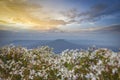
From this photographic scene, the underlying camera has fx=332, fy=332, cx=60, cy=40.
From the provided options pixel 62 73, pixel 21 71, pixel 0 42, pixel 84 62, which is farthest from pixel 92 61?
pixel 0 42

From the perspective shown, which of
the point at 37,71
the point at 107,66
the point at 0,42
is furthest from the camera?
the point at 0,42

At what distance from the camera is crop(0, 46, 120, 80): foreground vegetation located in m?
4.03

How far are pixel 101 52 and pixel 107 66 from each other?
1325mm

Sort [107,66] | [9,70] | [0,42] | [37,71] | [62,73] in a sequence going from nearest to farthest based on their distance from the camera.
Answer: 1. [107,66]
2. [62,73]
3. [37,71]
4. [9,70]
5. [0,42]

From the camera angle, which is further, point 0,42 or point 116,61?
point 0,42

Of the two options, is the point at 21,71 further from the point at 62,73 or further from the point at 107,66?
the point at 107,66

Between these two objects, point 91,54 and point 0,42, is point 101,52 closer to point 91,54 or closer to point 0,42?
point 91,54

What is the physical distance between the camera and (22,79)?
4789 millimetres

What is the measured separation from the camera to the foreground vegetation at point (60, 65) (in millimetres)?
4031

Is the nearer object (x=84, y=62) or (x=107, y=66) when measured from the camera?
(x=107, y=66)

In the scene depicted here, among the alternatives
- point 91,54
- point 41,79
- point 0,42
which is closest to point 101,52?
point 91,54

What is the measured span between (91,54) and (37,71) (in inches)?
38.8

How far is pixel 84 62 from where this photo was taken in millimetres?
5051

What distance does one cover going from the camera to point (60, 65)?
5.19m
